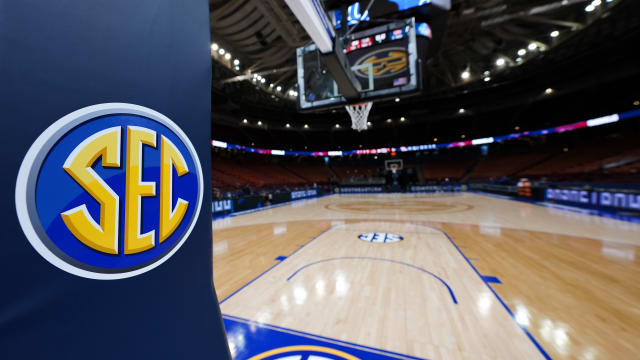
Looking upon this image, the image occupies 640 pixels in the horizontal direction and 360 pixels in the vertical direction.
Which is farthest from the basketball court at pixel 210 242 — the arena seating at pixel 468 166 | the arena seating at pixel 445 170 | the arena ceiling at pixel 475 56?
the arena seating at pixel 445 170

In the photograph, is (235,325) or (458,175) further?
(458,175)

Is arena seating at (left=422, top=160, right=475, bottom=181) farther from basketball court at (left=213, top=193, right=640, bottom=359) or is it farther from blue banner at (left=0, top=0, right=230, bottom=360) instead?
blue banner at (left=0, top=0, right=230, bottom=360)

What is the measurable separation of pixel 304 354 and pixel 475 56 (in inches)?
808

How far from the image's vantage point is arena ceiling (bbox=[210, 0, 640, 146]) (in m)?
10.2

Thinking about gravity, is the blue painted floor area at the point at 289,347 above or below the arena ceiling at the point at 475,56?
below

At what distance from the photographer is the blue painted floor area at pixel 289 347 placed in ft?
5.52

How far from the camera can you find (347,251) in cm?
414

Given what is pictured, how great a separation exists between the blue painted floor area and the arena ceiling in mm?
10764

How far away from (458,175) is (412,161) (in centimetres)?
532

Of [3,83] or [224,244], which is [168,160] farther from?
[224,244]

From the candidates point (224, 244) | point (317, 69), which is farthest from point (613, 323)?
point (317, 69)

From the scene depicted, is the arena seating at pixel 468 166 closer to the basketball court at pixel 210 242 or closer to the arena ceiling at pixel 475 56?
the arena ceiling at pixel 475 56

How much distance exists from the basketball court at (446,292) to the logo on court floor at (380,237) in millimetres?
82

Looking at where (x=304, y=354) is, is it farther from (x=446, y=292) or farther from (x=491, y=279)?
(x=491, y=279)
